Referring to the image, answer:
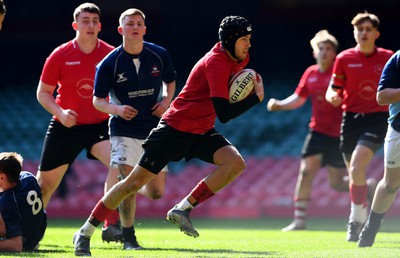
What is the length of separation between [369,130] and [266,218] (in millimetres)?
5789

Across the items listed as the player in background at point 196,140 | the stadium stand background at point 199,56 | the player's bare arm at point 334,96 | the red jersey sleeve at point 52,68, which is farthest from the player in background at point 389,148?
the stadium stand background at point 199,56

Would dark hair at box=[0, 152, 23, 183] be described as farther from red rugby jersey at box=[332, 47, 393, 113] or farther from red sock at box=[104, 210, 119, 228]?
red rugby jersey at box=[332, 47, 393, 113]

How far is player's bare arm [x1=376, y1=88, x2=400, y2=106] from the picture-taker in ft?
27.6

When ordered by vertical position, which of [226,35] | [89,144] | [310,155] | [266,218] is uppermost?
[226,35]

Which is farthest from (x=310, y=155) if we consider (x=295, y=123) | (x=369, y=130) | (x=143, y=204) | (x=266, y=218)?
(x=295, y=123)

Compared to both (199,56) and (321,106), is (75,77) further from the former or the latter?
(199,56)

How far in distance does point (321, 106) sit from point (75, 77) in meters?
4.04

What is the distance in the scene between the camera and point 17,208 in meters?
8.41

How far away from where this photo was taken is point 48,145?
10.1 metres

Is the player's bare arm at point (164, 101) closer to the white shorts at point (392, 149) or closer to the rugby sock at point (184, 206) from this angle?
the rugby sock at point (184, 206)

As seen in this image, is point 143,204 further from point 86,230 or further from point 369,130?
point 86,230

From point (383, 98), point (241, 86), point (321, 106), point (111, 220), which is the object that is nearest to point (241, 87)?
point (241, 86)

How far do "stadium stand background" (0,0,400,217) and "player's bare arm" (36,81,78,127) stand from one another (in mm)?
6668

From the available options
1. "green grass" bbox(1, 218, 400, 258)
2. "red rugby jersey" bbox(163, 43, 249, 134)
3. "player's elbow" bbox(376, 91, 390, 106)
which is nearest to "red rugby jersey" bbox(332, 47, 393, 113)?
"green grass" bbox(1, 218, 400, 258)
